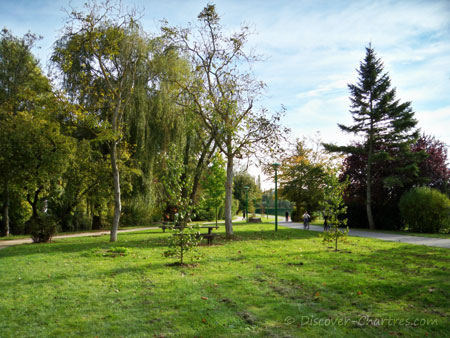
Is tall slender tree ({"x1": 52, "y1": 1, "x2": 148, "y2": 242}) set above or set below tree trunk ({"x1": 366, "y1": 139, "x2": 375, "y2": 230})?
above

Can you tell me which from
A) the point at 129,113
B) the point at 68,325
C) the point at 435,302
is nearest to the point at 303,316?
the point at 435,302

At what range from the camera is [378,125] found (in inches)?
1010

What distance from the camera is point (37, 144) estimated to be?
1496 cm

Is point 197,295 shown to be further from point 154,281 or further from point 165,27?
point 165,27

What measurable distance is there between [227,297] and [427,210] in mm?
19559

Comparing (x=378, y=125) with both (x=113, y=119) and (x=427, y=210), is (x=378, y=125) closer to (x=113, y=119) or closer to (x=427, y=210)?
Answer: (x=427, y=210)

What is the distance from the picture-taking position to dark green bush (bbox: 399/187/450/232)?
2053 centimetres

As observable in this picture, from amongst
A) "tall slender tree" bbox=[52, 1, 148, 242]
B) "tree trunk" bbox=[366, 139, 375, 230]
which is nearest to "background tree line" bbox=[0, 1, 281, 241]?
"tall slender tree" bbox=[52, 1, 148, 242]

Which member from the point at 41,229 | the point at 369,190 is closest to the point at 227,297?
the point at 41,229

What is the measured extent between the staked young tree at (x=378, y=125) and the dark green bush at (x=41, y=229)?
20.5 metres

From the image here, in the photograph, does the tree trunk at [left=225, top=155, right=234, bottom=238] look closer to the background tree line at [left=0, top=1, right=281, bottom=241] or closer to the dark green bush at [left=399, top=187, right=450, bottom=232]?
the background tree line at [left=0, top=1, right=281, bottom=241]

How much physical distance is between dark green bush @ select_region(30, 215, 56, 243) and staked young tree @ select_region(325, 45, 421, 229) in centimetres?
2048

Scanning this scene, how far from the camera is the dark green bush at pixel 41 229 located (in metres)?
15.5

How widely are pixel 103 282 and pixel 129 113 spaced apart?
1390 cm
